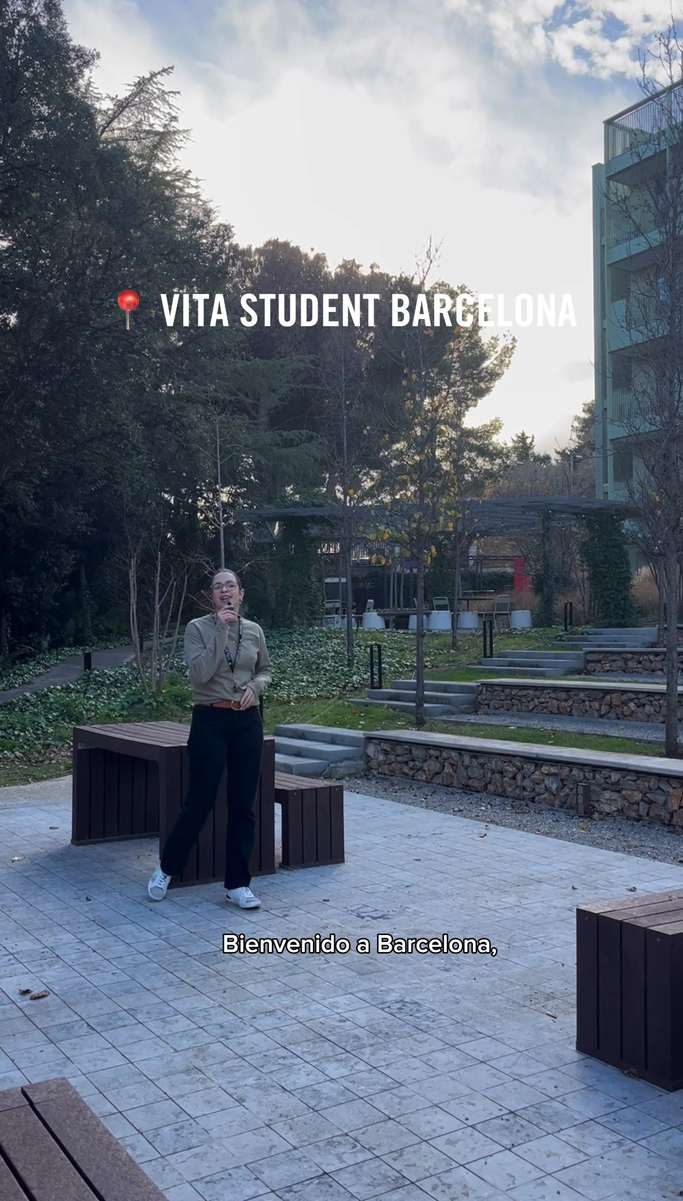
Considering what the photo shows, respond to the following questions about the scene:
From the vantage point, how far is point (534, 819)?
27.0ft

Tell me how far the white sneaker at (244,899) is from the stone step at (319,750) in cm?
499

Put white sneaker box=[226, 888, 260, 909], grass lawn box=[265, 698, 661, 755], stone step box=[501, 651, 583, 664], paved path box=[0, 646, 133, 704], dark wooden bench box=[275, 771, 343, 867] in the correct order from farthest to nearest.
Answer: paved path box=[0, 646, 133, 704]
stone step box=[501, 651, 583, 664]
grass lawn box=[265, 698, 661, 755]
dark wooden bench box=[275, 771, 343, 867]
white sneaker box=[226, 888, 260, 909]

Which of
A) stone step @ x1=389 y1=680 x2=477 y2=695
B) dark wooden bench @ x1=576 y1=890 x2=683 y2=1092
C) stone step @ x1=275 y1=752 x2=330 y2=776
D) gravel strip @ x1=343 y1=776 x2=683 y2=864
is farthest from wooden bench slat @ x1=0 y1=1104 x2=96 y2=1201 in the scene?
stone step @ x1=389 y1=680 x2=477 y2=695

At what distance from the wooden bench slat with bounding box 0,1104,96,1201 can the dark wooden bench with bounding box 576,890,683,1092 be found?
1991 millimetres

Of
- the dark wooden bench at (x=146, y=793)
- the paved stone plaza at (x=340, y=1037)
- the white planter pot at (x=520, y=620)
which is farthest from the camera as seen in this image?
the white planter pot at (x=520, y=620)

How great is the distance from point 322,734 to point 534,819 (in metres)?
3.60

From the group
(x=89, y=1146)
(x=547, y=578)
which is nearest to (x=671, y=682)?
(x=89, y=1146)

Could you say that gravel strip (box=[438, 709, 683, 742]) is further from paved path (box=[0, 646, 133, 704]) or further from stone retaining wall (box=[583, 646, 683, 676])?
paved path (box=[0, 646, 133, 704])

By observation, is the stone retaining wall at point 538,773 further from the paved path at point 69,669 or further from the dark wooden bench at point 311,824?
the paved path at point 69,669

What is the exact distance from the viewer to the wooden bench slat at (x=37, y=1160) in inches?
85.2

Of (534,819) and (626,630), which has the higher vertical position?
(626,630)

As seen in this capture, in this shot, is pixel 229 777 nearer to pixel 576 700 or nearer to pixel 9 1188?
A: pixel 9 1188

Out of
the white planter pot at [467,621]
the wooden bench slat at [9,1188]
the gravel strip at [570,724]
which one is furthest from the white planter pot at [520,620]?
the wooden bench slat at [9,1188]

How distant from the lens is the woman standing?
5312 mm
